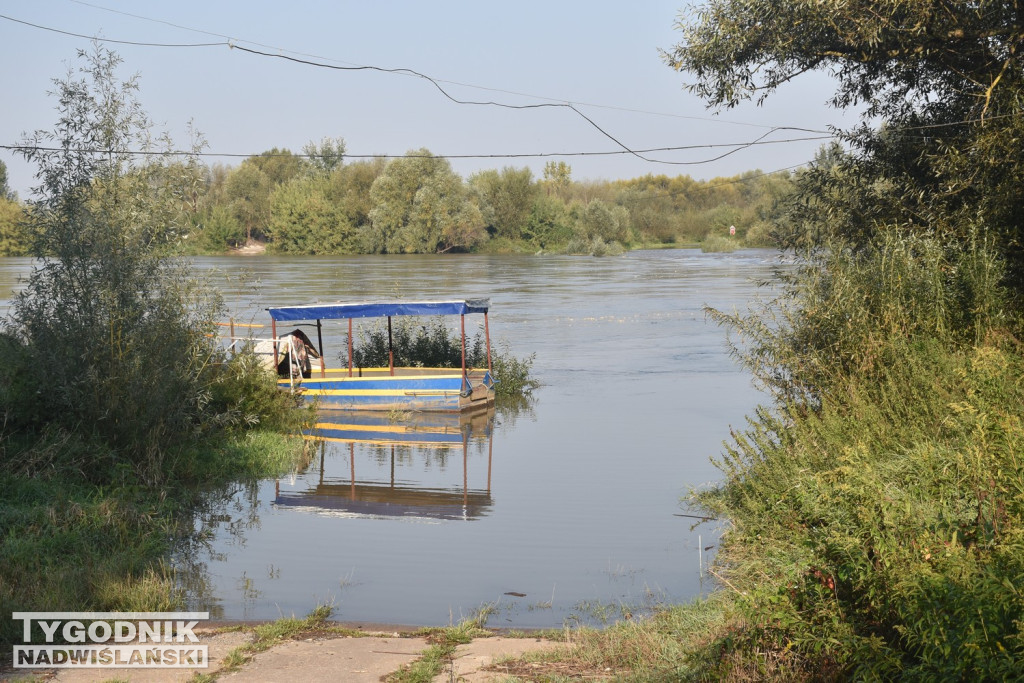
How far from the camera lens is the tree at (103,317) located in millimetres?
12977

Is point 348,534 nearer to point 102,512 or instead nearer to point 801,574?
point 102,512

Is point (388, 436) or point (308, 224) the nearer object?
point (388, 436)

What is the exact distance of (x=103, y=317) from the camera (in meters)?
13.3

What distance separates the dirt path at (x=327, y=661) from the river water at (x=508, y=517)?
4.33 feet

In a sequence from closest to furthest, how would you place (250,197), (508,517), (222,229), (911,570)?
(911,570) < (508,517) < (222,229) < (250,197)

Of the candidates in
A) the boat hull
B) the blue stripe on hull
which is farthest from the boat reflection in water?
the boat hull

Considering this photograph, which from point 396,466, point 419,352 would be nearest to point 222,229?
point 419,352

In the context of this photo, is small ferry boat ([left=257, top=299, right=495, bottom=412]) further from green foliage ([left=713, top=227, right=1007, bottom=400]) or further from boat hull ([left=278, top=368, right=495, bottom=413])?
green foliage ([left=713, top=227, right=1007, bottom=400])

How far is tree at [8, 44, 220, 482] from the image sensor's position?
13.0 metres

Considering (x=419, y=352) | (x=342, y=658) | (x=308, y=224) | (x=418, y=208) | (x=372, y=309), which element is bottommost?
(x=342, y=658)

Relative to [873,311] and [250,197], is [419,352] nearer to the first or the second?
[873,311]

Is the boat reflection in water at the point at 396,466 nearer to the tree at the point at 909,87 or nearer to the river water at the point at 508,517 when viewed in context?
the river water at the point at 508,517

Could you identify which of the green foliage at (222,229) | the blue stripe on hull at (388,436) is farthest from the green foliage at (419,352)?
the green foliage at (222,229)

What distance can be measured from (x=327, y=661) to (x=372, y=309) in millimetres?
15272
